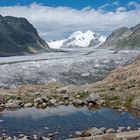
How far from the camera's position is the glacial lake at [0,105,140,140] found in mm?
40531

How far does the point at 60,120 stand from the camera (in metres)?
46.6

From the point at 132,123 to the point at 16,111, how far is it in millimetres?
17480

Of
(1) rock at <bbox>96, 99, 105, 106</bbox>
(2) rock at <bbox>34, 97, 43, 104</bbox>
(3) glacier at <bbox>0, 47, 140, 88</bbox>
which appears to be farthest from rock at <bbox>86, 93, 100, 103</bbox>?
(3) glacier at <bbox>0, 47, 140, 88</bbox>

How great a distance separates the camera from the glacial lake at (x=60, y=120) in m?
40.5

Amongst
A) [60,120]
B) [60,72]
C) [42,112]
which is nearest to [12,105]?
[42,112]

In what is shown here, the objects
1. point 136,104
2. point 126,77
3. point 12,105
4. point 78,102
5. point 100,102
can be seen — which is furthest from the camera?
point 126,77

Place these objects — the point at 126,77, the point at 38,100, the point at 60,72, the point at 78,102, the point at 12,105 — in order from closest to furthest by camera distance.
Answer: the point at 78,102, the point at 12,105, the point at 38,100, the point at 126,77, the point at 60,72

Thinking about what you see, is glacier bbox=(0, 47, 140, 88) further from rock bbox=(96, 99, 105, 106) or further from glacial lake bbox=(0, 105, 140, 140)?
glacial lake bbox=(0, 105, 140, 140)

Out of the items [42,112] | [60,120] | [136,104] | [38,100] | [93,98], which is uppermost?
[136,104]

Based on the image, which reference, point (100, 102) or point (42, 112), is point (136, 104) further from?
point (42, 112)

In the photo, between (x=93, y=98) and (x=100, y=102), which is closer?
(x=100, y=102)

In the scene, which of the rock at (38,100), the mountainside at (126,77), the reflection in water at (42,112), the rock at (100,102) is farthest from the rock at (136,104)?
the rock at (38,100)

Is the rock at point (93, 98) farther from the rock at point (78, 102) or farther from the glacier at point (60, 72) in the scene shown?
→ the glacier at point (60, 72)

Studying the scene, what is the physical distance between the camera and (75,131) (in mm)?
39062
